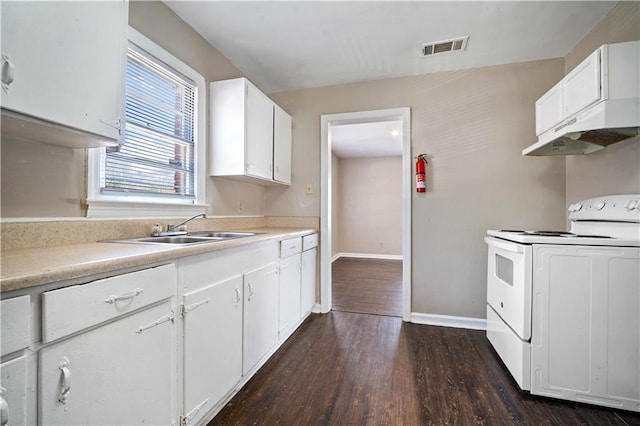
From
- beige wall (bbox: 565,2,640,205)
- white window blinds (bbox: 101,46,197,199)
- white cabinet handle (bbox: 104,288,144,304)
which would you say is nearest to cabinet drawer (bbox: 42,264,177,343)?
white cabinet handle (bbox: 104,288,144,304)

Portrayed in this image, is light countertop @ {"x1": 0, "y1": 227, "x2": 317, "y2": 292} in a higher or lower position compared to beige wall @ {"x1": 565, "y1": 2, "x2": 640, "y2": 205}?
lower

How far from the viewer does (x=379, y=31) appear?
215cm

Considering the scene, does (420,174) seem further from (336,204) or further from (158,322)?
(336,204)

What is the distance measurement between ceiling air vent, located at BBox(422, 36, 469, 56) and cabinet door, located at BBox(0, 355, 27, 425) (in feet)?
9.53

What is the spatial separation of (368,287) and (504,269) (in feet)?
7.20

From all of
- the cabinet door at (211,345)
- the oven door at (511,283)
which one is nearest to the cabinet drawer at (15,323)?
the cabinet door at (211,345)

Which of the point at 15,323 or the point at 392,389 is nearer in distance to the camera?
the point at 15,323

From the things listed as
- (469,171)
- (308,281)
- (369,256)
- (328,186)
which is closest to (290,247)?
(308,281)

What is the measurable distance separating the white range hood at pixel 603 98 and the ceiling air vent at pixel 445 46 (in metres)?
0.83

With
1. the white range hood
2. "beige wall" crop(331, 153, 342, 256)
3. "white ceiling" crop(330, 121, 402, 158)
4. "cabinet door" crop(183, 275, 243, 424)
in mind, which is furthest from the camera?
"beige wall" crop(331, 153, 342, 256)

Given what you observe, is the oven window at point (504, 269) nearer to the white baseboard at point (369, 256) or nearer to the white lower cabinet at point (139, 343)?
the white lower cabinet at point (139, 343)

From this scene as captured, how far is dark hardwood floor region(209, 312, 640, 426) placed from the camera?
146 cm

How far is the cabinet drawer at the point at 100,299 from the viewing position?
753 mm

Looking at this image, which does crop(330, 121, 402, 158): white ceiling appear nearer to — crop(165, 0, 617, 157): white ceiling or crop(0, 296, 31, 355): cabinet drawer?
crop(165, 0, 617, 157): white ceiling
